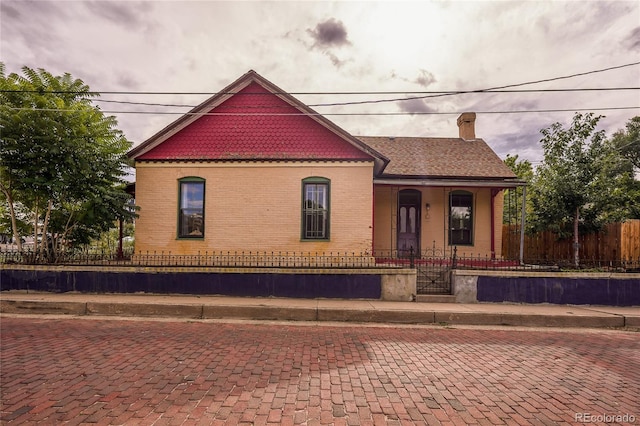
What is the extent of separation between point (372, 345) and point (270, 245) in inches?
251

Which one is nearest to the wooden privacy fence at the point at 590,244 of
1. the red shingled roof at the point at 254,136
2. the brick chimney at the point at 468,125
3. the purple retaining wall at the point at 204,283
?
the brick chimney at the point at 468,125

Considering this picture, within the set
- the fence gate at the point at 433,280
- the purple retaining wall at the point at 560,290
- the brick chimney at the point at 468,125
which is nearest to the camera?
the purple retaining wall at the point at 560,290

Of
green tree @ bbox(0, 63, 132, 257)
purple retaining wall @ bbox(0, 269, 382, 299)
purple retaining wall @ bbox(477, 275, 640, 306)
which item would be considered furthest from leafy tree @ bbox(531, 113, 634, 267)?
green tree @ bbox(0, 63, 132, 257)

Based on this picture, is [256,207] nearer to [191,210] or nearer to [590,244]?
[191,210]

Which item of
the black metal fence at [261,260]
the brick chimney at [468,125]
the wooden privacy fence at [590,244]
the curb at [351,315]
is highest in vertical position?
the brick chimney at [468,125]

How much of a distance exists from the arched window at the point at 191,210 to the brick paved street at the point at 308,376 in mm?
5229

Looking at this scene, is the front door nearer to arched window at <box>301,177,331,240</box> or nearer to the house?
the house

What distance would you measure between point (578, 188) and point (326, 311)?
38.4ft

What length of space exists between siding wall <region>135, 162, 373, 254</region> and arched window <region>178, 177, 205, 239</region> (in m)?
0.18

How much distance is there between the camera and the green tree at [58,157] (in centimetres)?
934

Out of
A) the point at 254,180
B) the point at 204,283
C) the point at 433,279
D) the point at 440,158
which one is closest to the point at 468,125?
the point at 440,158

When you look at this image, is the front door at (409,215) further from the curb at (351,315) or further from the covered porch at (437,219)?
the curb at (351,315)

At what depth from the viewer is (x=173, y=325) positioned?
701 cm

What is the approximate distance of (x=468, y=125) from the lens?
722 inches
